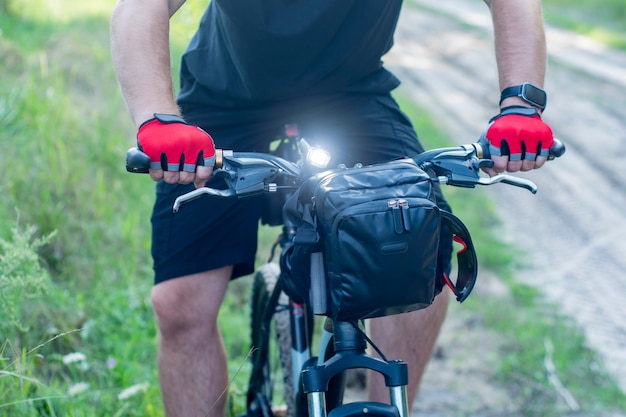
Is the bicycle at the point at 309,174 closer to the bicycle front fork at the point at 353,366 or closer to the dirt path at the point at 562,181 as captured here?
the bicycle front fork at the point at 353,366

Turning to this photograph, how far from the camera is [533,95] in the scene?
2.15 meters

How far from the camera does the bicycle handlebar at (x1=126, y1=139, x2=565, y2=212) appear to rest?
6.33ft

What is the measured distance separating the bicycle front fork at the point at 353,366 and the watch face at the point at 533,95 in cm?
75

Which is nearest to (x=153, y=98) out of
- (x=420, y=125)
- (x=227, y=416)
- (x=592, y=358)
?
(x=227, y=416)

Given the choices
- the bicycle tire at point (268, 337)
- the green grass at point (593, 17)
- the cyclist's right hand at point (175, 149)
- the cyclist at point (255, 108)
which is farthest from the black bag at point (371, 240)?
the green grass at point (593, 17)

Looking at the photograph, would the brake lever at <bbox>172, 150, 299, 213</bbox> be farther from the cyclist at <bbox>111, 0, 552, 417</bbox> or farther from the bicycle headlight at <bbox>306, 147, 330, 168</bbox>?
the cyclist at <bbox>111, 0, 552, 417</bbox>

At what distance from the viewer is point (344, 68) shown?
2.55 metres

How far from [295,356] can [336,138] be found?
675 millimetres

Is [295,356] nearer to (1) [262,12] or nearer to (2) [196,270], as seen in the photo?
(2) [196,270]

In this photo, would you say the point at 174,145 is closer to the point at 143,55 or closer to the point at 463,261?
the point at 143,55

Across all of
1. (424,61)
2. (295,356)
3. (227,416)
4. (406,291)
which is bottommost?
(424,61)

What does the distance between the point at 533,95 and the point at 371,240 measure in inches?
28.9

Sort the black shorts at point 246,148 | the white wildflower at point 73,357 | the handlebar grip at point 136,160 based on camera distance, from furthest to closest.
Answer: the white wildflower at point 73,357, the black shorts at point 246,148, the handlebar grip at point 136,160

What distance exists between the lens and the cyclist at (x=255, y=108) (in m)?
A: 2.32
